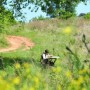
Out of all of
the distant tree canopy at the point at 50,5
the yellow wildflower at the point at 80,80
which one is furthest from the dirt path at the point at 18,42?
the yellow wildflower at the point at 80,80

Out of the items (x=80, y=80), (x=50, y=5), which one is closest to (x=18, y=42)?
(x=50, y=5)

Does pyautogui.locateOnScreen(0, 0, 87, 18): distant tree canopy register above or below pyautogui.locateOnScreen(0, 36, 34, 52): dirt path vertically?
above

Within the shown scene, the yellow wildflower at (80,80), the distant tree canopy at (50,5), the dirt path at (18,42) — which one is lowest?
the dirt path at (18,42)

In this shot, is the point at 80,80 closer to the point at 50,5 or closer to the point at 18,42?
the point at 50,5

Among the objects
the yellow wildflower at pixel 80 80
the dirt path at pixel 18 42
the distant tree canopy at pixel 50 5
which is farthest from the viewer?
the dirt path at pixel 18 42

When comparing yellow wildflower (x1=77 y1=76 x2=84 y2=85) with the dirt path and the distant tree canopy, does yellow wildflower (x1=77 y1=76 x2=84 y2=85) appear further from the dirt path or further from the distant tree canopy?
the dirt path

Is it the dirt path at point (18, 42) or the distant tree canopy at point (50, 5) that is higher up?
the distant tree canopy at point (50, 5)

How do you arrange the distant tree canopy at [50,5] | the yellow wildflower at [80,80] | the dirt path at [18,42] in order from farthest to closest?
the dirt path at [18,42] < the distant tree canopy at [50,5] < the yellow wildflower at [80,80]

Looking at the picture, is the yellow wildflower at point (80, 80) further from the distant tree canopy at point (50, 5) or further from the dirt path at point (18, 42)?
the dirt path at point (18, 42)

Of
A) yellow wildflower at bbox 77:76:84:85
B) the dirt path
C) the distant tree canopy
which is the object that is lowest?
the dirt path

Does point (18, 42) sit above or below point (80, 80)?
below

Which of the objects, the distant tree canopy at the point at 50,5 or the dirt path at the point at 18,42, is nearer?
the distant tree canopy at the point at 50,5

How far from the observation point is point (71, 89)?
603cm

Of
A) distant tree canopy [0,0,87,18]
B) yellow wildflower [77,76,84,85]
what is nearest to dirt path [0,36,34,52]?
distant tree canopy [0,0,87,18]
